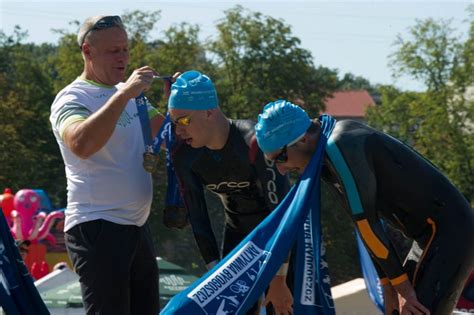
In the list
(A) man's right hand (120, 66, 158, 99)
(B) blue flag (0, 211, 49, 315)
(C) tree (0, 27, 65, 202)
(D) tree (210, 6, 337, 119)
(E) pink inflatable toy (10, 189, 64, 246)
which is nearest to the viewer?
(A) man's right hand (120, 66, 158, 99)

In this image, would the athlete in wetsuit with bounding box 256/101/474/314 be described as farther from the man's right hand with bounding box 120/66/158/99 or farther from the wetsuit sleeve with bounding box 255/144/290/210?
the man's right hand with bounding box 120/66/158/99

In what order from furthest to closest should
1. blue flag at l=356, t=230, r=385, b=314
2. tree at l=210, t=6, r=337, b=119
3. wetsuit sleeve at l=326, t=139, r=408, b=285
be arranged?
tree at l=210, t=6, r=337, b=119 → blue flag at l=356, t=230, r=385, b=314 → wetsuit sleeve at l=326, t=139, r=408, b=285

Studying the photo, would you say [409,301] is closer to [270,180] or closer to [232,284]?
[232,284]

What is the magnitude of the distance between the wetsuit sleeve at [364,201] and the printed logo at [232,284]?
1.71 ft

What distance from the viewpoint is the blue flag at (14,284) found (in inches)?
216

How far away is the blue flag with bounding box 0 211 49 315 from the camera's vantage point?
5.48 metres

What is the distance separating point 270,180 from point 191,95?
66 centimetres

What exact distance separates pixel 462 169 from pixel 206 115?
4303cm

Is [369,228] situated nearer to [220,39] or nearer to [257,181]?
[257,181]

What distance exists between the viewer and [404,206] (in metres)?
5.13

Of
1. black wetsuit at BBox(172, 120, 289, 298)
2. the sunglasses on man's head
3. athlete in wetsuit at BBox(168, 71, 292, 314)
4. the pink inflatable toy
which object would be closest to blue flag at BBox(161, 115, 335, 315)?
athlete in wetsuit at BBox(168, 71, 292, 314)

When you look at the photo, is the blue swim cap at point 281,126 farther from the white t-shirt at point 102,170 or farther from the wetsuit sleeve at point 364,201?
the white t-shirt at point 102,170

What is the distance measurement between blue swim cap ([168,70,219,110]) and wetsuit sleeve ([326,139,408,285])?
3.25 feet

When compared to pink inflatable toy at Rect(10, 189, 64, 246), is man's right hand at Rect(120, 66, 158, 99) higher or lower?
higher
